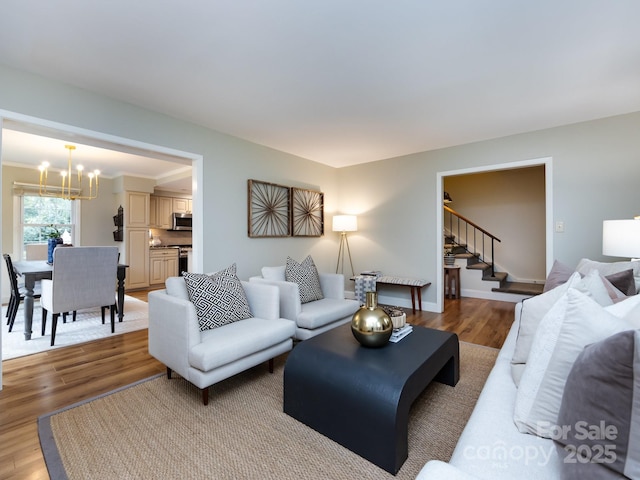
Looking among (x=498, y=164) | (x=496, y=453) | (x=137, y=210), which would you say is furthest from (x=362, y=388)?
(x=137, y=210)

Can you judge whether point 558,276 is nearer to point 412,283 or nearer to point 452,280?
point 412,283

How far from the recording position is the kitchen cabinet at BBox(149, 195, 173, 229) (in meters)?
6.64

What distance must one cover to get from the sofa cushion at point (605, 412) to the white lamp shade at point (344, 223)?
4139 mm

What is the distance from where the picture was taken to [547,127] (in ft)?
11.5

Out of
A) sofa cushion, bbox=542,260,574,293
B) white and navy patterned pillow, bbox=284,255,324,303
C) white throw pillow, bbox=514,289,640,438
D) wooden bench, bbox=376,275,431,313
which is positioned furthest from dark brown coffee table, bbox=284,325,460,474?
wooden bench, bbox=376,275,431,313

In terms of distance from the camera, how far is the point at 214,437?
1669 mm

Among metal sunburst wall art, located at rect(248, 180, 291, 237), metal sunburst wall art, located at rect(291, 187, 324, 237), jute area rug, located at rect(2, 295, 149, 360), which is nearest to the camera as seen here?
jute area rug, located at rect(2, 295, 149, 360)

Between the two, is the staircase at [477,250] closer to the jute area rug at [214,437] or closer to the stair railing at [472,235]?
the stair railing at [472,235]

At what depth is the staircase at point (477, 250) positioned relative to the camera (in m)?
5.37

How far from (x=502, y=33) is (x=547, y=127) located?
2173 mm

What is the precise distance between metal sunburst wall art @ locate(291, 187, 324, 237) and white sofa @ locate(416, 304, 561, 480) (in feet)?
12.1

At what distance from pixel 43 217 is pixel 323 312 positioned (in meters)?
5.75

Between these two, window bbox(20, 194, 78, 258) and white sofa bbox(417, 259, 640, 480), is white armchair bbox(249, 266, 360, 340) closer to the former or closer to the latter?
white sofa bbox(417, 259, 640, 480)

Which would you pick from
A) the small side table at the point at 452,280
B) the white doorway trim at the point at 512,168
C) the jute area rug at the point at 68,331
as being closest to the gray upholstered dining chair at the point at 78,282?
the jute area rug at the point at 68,331
